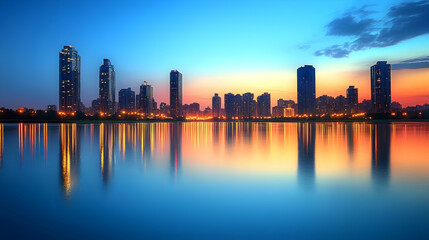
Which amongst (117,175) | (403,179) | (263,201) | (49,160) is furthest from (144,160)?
(403,179)

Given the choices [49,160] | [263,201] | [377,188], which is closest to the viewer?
[263,201]

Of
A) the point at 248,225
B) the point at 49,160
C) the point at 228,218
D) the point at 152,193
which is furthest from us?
the point at 49,160

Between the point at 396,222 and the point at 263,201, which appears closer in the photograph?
the point at 396,222

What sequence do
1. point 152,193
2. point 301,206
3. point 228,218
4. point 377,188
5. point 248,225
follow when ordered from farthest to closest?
1. point 377,188
2. point 152,193
3. point 301,206
4. point 228,218
5. point 248,225

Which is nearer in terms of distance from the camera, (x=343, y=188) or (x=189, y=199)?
(x=189, y=199)

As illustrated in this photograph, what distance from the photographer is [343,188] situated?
36.0 feet

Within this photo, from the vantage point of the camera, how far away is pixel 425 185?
37.7 ft

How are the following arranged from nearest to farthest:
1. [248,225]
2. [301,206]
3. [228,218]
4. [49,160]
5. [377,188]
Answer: [248,225] → [228,218] → [301,206] → [377,188] → [49,160]

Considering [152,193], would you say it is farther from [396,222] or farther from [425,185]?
[425,185]

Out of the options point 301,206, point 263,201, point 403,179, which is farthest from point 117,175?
point 403,179

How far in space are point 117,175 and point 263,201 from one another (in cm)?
760

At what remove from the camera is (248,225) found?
7.23m

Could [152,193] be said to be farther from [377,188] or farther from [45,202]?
[377,188]

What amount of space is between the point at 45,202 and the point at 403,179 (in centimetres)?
1483
